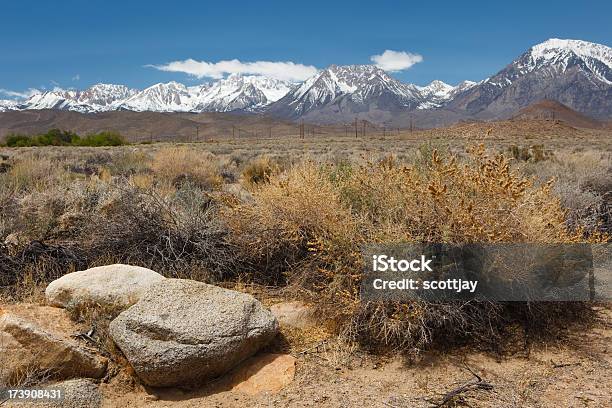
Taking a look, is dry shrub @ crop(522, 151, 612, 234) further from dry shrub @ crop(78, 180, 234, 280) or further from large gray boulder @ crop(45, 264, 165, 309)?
large gray boulder @ crop(45, 264, 165, 309)

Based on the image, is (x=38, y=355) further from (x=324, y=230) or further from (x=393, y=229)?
(x=393, y=229)

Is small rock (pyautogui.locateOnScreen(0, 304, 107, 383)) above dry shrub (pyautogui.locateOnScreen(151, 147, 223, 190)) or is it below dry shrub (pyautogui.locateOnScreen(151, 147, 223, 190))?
below

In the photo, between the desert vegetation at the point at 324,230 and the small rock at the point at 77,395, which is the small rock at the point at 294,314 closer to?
the desert vegetation at the point at 324,230

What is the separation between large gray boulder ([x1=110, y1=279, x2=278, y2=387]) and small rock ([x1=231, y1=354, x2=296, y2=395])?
0.30ft

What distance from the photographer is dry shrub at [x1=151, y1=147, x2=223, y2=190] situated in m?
11.2

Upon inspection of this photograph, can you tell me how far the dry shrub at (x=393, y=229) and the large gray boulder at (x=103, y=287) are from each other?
1335 millimetres

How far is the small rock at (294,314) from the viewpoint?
4930 millimetres

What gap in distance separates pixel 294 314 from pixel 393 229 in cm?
135

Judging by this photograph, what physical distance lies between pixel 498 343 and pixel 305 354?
173 cm

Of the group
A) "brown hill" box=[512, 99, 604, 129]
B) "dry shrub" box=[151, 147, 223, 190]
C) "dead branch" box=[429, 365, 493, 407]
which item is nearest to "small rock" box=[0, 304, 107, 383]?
"dead branch" box=[429, 365, 493, 407]

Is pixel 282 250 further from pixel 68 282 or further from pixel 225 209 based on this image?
pixel 68 282

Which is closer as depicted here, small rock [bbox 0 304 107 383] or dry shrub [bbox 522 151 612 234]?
small rock [bbox 0 304 107 383]

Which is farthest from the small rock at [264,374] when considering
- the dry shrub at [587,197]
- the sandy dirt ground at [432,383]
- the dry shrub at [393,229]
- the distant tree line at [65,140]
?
the distant tree line at [65,140]

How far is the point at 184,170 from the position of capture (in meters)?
11.8
